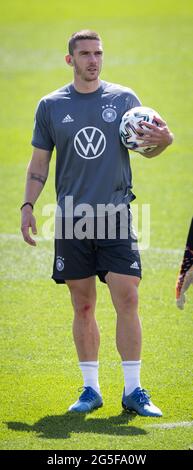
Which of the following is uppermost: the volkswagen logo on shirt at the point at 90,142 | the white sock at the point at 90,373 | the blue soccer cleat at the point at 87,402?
the volkswagen logo on shirt at the point at 90,142

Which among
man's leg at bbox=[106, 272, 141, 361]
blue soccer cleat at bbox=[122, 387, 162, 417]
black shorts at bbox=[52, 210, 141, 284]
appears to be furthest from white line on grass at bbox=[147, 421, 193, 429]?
black shorts at bbox=[52, 210, 141, 284]

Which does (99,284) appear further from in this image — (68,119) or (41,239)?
(68,119)

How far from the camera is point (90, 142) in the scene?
763 centimetres

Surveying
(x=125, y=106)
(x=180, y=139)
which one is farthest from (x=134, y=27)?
(x=125, y=106)

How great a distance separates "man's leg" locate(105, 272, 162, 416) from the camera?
758cm

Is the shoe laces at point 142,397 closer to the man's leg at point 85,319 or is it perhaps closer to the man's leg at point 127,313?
the man's leg at point 127,313

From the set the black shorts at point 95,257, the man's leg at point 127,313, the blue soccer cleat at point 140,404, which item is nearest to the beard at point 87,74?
the black shorts at point 95,257

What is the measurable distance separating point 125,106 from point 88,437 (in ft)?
7.70

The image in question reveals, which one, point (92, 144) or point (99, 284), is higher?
point (92, 144)

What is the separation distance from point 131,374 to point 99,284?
12.3ft

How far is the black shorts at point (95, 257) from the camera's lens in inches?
301

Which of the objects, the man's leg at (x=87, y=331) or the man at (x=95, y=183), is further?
the man's leg at (x=87, y=331)

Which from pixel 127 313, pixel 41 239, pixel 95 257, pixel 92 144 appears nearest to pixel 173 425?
pixel 127 313

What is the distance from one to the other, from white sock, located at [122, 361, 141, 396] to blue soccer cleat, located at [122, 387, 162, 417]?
0.04 m
